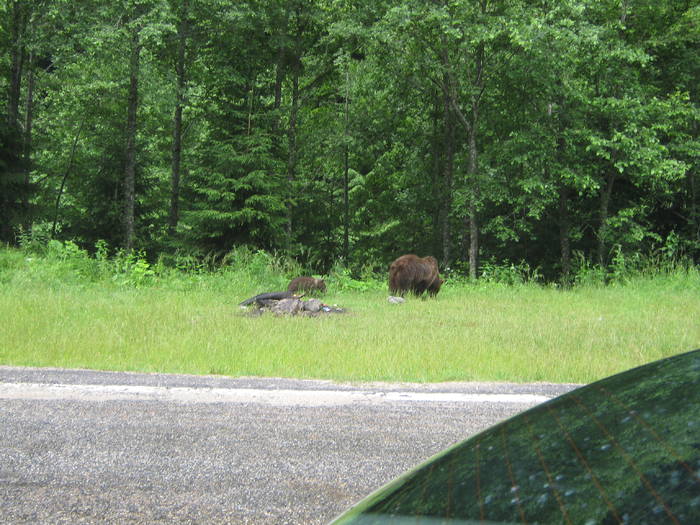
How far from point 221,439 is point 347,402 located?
4.04 feet

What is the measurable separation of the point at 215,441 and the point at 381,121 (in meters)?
23.4

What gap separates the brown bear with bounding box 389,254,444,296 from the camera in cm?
1350

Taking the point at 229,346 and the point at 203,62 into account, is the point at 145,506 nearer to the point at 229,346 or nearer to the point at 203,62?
the point at 229,346

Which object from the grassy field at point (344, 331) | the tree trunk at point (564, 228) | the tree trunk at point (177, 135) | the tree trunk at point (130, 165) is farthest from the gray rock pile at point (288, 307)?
the tree trunk at point (564, 228)

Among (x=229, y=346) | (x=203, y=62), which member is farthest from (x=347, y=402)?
(x=203, y=62)

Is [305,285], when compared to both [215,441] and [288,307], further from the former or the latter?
[215,441]

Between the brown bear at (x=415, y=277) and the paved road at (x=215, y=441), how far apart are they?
26.4ft

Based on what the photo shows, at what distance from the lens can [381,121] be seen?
25.9 metres

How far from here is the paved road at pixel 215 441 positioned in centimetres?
286

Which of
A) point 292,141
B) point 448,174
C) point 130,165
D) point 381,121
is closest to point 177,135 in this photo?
point 130,165

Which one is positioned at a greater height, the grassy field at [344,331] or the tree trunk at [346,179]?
the tree trunk at [346,179]

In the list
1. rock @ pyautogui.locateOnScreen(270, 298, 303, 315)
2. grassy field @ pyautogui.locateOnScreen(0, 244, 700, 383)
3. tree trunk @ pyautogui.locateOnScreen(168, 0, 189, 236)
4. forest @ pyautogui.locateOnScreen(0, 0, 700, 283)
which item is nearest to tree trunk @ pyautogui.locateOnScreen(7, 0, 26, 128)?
forest @ pyautogui.locateOnScreen(0, 0, 700, 283)

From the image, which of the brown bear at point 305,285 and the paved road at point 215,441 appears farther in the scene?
the brown bear at point 305,285

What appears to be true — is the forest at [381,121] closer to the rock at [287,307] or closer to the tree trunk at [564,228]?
the tree trunk at [564,228]
